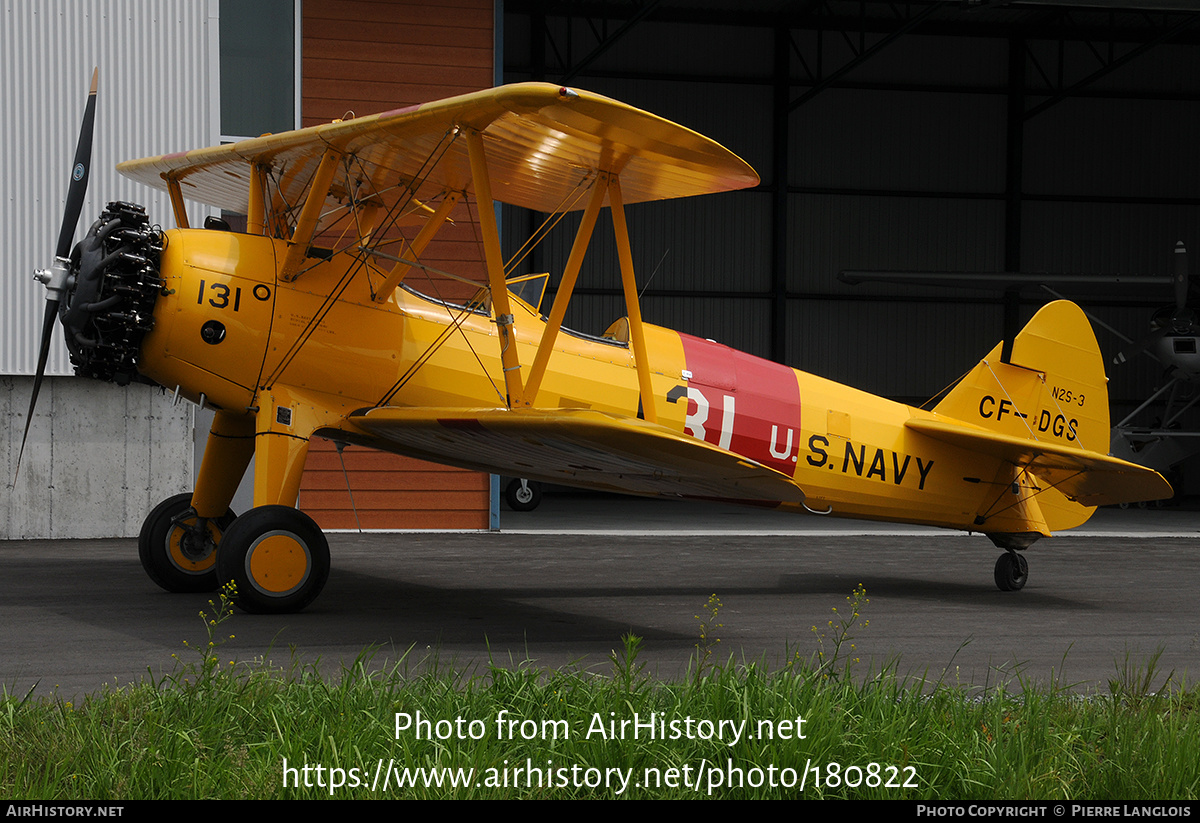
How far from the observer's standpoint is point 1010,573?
31.4ft

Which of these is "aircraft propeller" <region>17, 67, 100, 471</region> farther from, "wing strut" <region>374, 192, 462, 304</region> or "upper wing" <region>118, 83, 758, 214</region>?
"wing strut" <region>374, 192, 462, 304</region>

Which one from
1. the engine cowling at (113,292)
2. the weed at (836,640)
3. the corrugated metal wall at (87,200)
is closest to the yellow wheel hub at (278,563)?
the engine cowling at (113,292)

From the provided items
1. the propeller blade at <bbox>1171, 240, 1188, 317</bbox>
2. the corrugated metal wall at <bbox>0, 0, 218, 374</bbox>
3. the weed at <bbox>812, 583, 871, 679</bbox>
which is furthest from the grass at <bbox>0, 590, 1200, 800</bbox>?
the propeller blade at <bbox>1171, 240, 1188, 317</bbox>

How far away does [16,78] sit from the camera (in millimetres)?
12195

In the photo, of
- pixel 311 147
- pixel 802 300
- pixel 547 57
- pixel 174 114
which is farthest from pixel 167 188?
pixel 802 300

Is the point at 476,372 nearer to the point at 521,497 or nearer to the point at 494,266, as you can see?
the point at 494,266

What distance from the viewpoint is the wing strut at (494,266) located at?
6.58m

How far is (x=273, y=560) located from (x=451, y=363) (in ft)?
6.27

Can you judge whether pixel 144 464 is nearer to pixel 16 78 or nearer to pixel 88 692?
pixel 16 78

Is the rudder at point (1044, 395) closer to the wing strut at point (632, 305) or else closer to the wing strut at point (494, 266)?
the wing strut at point (632, 305)

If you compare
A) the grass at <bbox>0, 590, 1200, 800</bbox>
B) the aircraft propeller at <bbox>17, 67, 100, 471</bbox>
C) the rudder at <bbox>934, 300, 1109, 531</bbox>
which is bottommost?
the grass at <bbox>0, 590, 1200, 800</bbox>

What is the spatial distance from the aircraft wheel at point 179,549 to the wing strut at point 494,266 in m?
3.06

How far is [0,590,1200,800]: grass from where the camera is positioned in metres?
3.42

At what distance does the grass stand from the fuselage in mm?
3113
